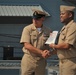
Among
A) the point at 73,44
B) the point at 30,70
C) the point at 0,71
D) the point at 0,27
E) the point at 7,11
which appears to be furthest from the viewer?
the point at 0,27

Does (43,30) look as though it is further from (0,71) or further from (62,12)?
(0,71)

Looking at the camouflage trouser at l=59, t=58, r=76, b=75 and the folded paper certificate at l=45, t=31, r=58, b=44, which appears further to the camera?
the folded paper certificate at l=45, t=31, r=58, b=44

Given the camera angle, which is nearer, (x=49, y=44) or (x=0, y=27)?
(x=49, y=44)

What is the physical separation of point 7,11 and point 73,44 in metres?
9.04

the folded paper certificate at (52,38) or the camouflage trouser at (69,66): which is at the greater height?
the folded paper certificate at (52,38)

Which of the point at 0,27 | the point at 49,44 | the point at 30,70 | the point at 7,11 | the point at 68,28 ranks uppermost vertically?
the point at 68,28

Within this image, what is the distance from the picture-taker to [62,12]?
16.4ft

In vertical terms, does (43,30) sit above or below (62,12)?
below

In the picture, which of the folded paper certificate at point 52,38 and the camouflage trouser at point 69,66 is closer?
the camouflage trouser at point 69,66

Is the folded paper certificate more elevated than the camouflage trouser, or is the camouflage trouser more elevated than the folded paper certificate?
the folded paper certificate

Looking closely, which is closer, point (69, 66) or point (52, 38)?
point (69, 66)

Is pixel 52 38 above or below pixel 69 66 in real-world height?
above

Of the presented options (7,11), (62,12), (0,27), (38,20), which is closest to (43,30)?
(38,20)

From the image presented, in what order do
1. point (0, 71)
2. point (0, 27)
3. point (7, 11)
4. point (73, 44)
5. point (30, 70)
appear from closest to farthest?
point (73, 44), point (30, 70), point (0, 71), point (7, 11), point (0, 27)
